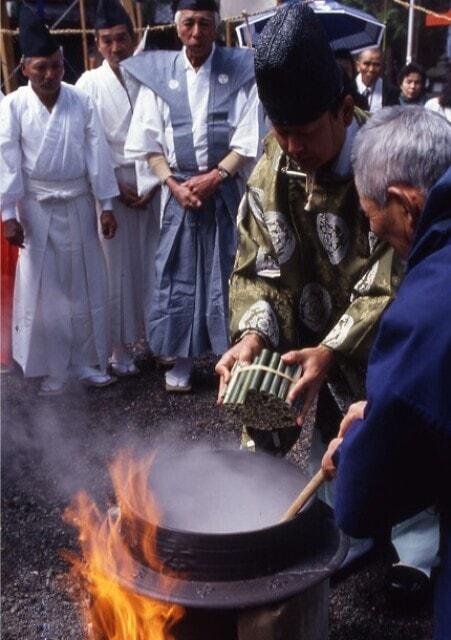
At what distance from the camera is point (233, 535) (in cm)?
223

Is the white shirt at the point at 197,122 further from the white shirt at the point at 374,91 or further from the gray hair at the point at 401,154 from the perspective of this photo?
the gray hair at the point at 401,154

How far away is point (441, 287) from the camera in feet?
4.99

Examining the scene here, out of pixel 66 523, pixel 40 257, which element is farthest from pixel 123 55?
pixel 66 523

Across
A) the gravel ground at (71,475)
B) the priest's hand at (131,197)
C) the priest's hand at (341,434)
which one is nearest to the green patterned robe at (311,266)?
the priest's hand at (341,434)

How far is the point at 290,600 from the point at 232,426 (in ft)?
9.27

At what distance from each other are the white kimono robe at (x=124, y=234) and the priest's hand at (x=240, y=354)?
307cm

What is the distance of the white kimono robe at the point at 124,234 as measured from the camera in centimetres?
598

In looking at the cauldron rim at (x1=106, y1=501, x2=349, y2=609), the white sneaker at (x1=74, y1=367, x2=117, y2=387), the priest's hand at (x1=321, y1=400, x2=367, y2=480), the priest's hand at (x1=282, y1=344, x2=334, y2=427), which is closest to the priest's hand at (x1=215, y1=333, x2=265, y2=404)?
the priest's hand at (x1=282, y1=344, x2=334, y2=427)

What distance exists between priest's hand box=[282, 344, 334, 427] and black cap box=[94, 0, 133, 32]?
A: 158 inches

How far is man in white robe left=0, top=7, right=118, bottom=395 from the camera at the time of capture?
540 cm

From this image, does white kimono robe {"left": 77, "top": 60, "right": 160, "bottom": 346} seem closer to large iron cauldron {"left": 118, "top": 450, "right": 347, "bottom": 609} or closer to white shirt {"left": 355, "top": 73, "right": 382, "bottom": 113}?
white shirt {"left": 355, "top": 73, "right": 382, "bottom": 113}

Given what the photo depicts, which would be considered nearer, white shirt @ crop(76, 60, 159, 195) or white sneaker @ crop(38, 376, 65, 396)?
white sneaker @ crop(38, 376, 65, 396)

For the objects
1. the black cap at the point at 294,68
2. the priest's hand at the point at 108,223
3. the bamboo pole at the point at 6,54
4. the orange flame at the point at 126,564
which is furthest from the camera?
the bamboo pole at the point at 6,54

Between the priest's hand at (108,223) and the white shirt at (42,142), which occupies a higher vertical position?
the white shirt at (42,142)
